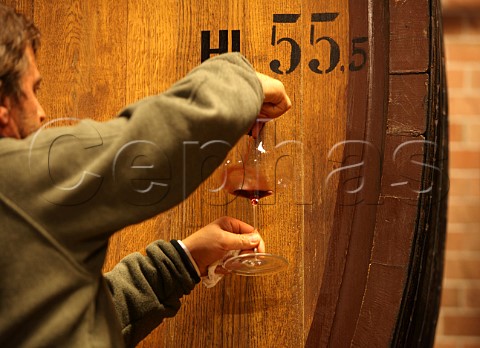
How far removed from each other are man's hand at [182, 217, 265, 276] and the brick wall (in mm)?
437

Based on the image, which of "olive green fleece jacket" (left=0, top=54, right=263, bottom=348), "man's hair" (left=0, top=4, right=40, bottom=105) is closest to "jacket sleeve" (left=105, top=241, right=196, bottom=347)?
"olive green fleece jacket" (left=0, top=54, right=263, bottom=348)

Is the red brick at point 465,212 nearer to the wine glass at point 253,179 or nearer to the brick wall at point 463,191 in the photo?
the brick wall at point 463,191

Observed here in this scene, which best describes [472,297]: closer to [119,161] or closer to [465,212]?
[465,212]

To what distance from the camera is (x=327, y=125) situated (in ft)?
3.56

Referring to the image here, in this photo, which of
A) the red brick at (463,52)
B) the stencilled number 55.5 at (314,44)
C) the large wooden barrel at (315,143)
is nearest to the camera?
the large wooden barrel at (315,143)

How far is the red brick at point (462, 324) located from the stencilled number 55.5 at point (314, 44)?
58cm

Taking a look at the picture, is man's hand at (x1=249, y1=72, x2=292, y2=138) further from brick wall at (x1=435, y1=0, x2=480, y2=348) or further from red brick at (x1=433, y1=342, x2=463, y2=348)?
red brick at (x1=433, y1=342, x2=463, y2=348)

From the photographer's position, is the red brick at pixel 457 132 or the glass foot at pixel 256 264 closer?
the glass foot at pixel 256 264

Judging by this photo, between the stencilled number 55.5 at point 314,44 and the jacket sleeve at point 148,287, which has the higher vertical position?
the stencilled number 55.5 at point 314,44

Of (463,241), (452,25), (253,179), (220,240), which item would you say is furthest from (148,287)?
(452,25)

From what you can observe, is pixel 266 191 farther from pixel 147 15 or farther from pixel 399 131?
pixel 147 15

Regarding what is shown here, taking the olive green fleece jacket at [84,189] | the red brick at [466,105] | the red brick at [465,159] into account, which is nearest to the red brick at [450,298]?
the red brick at [465,159]

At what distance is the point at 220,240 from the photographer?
3.50 ft

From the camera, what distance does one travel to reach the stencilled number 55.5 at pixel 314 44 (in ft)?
3.47
